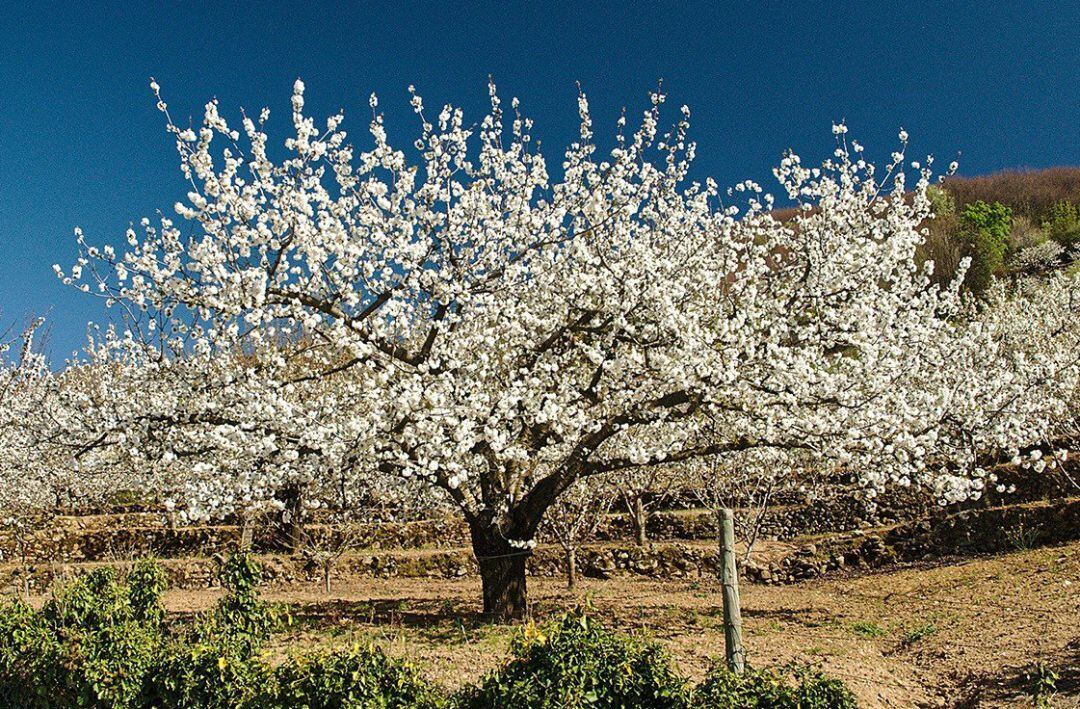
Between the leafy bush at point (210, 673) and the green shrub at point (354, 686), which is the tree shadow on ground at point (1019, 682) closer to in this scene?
the green shrub at point (354, 686)

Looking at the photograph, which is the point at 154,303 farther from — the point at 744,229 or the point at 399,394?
the point at 744,229

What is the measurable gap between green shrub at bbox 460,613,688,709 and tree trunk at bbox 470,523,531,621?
493cm

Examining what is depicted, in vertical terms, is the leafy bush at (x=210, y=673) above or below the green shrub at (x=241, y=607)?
below

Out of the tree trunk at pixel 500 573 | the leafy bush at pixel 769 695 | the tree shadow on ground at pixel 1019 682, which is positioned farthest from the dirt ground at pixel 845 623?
the leafy bush at pixel 769 695

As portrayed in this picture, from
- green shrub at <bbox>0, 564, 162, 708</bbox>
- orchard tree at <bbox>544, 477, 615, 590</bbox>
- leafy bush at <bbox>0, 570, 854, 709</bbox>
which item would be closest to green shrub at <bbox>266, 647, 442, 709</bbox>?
leafy bush at <bbox>0, 570, 854, 709</bbox>

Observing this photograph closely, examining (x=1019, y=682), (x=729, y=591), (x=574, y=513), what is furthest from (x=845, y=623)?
(x=574, y=513)

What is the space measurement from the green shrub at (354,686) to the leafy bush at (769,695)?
1849 millimetres

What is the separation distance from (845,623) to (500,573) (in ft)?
18.7

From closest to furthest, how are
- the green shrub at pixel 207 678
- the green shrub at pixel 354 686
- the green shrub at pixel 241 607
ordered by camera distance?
the green shrub at pixel 354 686 → the green shrub at pixel 207 678 → the green shrub at pixel 241 607

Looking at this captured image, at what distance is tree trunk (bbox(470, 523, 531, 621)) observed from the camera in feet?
32.6

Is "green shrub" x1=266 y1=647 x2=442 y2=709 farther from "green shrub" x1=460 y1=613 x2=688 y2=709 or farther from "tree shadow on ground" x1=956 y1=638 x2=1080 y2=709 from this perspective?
"tree shadow on ground" x1=956 y1=638 x2=1080 y2=709

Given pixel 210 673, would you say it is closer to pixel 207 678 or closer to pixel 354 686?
pixel 207 678

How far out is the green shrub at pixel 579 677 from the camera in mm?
4559

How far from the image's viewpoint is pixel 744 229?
9.60 m
